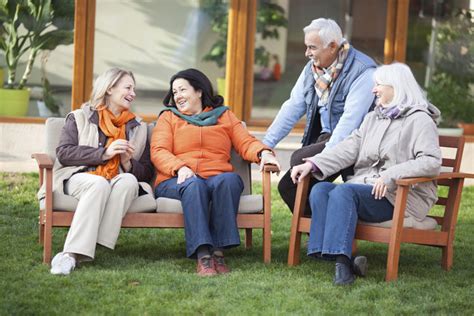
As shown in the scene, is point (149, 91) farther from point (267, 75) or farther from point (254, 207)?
point (254, 207)

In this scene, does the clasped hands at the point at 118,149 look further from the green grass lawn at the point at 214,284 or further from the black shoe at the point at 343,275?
the black shoe at the point at 343,275

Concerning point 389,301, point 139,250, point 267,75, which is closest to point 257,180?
point 267,75

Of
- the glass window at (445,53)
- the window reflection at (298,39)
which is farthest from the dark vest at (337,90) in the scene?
the glass window at (445,53)

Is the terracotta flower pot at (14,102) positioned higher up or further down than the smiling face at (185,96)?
further down

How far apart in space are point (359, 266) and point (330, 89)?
121 cm

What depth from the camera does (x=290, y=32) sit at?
35.9 ft

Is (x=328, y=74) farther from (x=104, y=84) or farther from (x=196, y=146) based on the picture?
(x=104, y=84)

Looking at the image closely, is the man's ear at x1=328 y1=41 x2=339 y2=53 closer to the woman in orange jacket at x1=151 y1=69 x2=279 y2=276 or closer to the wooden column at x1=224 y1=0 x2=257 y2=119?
the woman in orange jacket at x1=151 y1=69 x2=279 y2=276

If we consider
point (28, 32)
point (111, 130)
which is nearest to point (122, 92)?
point (111, 130)

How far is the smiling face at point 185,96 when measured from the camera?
7.14 meters

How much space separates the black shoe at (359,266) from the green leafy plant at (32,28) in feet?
16.1

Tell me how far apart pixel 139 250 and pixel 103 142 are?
77cm

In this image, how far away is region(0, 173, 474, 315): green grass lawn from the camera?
229 inches

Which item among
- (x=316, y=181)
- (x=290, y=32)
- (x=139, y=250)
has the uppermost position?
(x=290, y=32)
